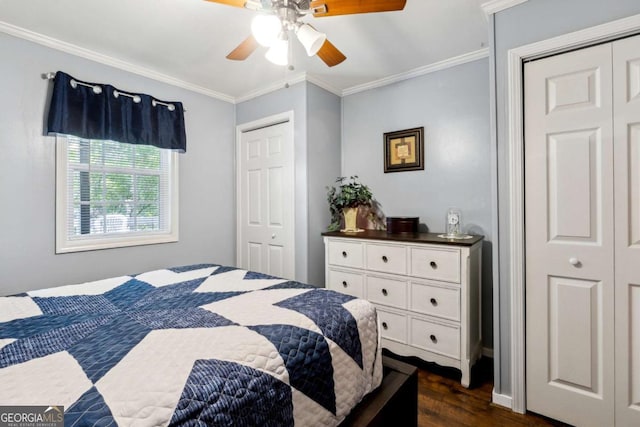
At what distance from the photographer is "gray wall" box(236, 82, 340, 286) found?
9.75ft

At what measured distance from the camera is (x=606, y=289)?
162 cm

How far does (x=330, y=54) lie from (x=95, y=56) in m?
2.00

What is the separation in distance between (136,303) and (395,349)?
1901 millimetres

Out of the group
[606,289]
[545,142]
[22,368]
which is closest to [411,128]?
[545,142]

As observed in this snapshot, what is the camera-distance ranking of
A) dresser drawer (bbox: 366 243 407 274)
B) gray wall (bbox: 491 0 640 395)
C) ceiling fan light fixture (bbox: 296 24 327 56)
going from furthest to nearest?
dresser drawer (bbox: 366 243 407 274) < gray wall (bbox: 491 0 640 395) < ceiling fan light fixture (bbox: 296 24 327 56)

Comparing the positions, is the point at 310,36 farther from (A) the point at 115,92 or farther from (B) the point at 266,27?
(A) the point at 115,92

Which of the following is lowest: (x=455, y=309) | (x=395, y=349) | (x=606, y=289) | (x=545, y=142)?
(x=395, y=349)

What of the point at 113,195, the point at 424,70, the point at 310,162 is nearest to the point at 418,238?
the point at 310,162

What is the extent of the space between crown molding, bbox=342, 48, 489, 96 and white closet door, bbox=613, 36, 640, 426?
1061 mm

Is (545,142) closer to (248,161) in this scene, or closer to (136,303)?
(136,303)

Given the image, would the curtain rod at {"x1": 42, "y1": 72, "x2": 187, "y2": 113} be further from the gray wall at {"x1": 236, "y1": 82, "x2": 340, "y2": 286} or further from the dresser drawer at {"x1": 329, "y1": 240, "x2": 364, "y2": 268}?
the dresser drawer at {"x1": 329, "y1": 240, "x2": 364, "y2": 268}

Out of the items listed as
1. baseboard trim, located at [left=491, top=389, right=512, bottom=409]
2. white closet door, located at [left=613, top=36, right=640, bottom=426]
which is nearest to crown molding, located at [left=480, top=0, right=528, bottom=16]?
white closet door, located at [left=613, top=36, right=640, bottom=426]

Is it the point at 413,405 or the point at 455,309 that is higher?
the point at 455,309

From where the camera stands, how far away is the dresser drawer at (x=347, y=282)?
8.64 ft
